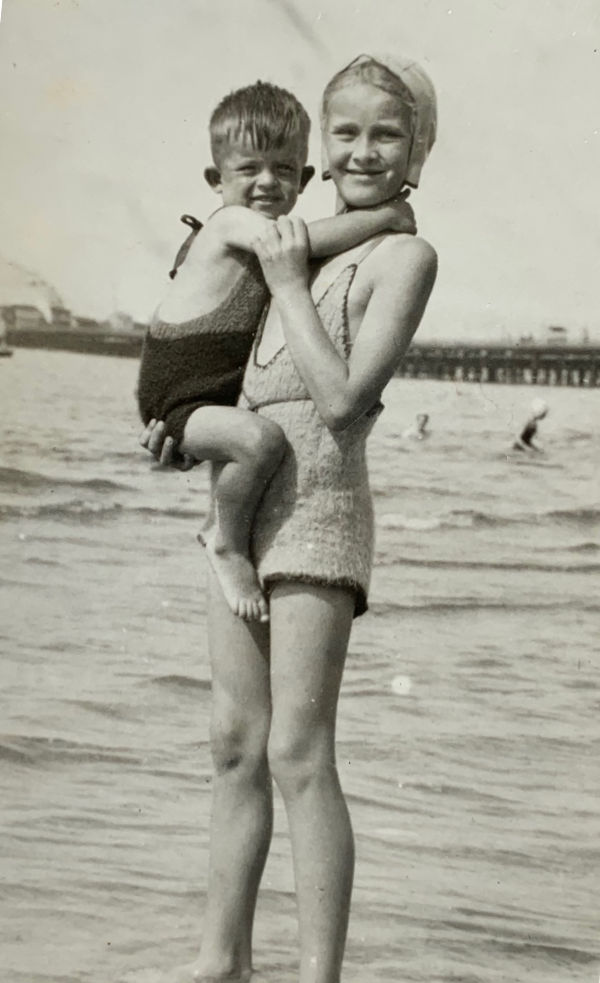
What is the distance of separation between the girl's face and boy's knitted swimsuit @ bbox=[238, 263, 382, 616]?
128 mm

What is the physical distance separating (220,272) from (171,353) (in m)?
0.13

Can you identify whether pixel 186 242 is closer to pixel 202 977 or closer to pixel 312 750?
pixel 312 750

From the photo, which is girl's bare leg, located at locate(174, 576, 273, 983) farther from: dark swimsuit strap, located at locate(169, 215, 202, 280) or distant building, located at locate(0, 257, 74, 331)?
distant building, located at locate(0, 257, 74, 331)

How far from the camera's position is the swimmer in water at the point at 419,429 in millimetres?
2900

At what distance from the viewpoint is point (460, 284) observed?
9.44 ft

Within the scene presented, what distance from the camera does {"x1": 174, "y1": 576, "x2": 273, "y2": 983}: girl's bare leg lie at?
2584 millimetres


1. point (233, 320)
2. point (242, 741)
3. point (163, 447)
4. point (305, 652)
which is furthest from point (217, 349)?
point (242, 741)

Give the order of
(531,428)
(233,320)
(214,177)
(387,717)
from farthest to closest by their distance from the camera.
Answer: (531,428) < (387,717) < (214,177) < (233,320)

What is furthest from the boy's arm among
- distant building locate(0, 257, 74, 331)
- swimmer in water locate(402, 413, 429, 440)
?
distant building locate(0, 257, 74, 331)

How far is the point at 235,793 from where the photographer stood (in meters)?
2.62

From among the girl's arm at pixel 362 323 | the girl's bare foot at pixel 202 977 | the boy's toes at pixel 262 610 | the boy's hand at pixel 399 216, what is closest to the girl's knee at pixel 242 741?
the boy's toes at pixel 262 610

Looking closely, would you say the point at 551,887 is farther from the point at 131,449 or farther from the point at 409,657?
the point at 131,449

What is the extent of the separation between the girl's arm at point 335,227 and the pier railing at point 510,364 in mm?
326

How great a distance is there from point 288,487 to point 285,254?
1.02 feet
